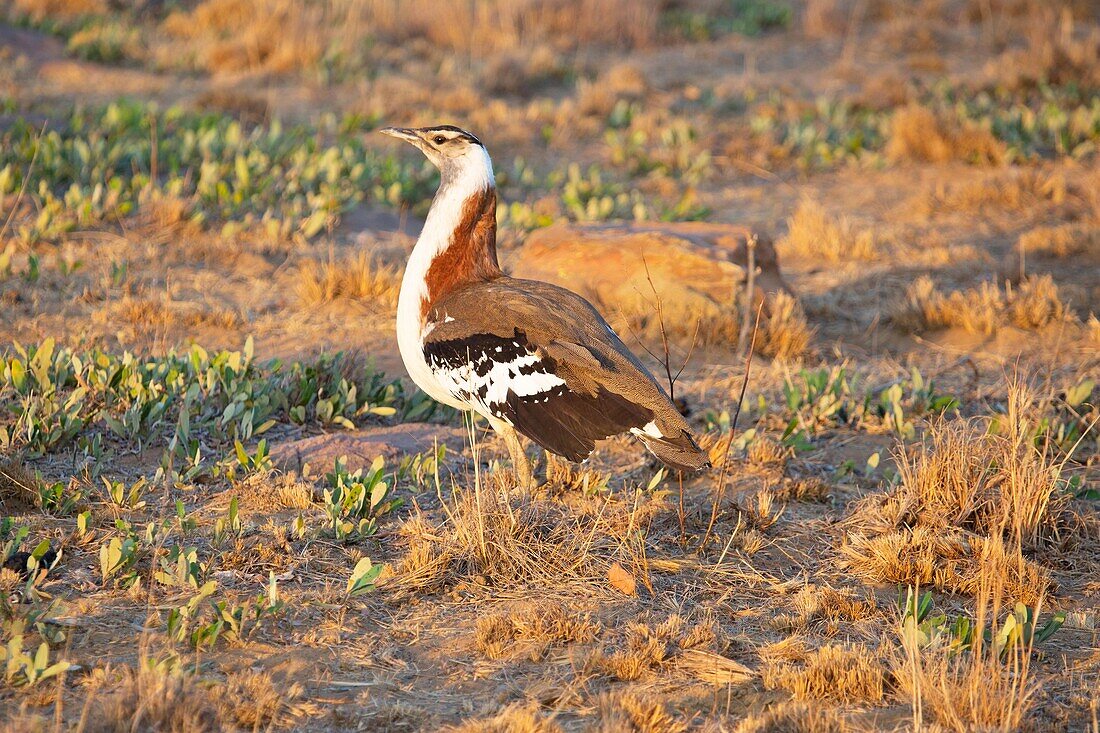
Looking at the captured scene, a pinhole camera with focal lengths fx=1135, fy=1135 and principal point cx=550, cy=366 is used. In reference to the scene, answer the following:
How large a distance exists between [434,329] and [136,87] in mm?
8145

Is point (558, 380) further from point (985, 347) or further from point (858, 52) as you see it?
point (858, 52)

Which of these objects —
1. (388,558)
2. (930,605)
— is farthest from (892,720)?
(388,558)

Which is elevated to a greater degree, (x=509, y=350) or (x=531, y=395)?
(x=509, y=350)

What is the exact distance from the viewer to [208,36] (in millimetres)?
12789

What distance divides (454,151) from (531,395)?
118 cm

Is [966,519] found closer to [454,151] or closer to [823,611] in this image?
[823,611]

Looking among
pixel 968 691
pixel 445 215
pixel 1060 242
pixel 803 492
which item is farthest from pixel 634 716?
pixel 1060 242

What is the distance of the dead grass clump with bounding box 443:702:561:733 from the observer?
3.14 metres

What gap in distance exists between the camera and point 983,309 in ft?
23.3

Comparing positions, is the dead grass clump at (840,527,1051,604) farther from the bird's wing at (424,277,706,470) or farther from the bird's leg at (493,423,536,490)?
the bird's leg at (493,423,536,490)

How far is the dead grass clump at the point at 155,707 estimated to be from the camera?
9.92 feet

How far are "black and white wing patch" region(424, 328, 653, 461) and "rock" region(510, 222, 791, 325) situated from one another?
2451 mm

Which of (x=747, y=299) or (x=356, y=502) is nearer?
(x=356, y=502)

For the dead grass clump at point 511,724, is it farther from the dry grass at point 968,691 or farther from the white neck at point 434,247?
the white neck at point 434,247
